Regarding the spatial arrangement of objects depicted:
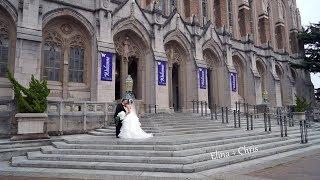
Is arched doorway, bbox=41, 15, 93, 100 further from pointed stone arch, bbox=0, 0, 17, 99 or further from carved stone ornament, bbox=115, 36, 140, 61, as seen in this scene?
carved stone ornament, bbox=115, 36, 140, 61

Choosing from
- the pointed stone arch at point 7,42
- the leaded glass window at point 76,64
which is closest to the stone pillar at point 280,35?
the leaded glass window at point 76,64

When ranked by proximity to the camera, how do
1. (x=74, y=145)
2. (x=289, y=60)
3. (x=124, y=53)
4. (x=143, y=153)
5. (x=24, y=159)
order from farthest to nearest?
(x=289, y=60)
(x=124, y=53)
(x=74, y=145)
(x=24, y=159)
(x=143, y=153)

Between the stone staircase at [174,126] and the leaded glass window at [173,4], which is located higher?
the leaded glass window at [173,4]

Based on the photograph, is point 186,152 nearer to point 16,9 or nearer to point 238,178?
point 238,178

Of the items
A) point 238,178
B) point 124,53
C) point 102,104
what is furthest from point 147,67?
point 238,178

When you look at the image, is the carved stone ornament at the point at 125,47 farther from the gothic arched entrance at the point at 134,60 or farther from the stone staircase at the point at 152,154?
the stone staircase at the point at 152,154

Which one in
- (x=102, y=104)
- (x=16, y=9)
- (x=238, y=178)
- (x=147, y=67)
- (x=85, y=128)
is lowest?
(x=238, y=178)

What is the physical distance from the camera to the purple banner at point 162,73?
18.8 meters

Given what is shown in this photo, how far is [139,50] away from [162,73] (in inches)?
A: 92.0

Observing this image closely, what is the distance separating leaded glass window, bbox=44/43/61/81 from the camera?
1550 centimetres

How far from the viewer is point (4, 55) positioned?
46.5ft

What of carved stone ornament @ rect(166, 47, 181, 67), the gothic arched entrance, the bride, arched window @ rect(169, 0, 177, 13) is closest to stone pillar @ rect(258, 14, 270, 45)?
arched window @ rect(169, 0, 177, 13)

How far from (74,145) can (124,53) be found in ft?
33.3

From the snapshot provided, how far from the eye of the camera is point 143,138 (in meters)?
10.2
